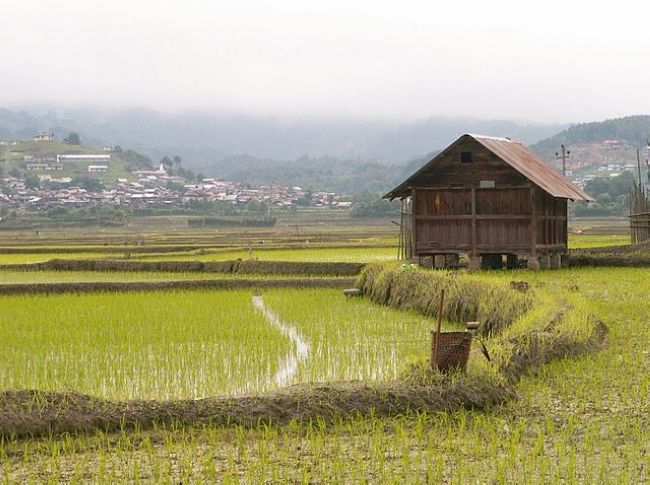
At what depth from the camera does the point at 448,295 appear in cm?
1446

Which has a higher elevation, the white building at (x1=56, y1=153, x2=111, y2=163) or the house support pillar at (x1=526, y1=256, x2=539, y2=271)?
the white building at (x1=56, y1=153, x2=111, y2=163)

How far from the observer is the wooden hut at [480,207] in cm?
2034

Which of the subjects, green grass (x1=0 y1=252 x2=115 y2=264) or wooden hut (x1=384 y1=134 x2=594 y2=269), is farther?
green grass (x1=0 y1=252 x2=115 y2=264)

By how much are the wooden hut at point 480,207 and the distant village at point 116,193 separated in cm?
7747

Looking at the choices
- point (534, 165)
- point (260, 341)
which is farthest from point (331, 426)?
point (534, 165)

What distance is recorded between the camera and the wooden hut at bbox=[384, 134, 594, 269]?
20.3 m

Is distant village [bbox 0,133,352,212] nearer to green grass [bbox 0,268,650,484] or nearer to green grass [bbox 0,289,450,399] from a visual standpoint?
green grass [bbox 0,289,450,399]

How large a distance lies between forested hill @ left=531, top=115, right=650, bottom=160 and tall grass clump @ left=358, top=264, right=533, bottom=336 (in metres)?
130

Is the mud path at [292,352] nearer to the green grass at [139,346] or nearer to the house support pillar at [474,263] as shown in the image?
the green grass at [139,346]

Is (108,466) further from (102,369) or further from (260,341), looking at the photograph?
(260,341)

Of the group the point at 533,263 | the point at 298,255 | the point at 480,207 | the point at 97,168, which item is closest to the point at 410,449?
the point at 533,263

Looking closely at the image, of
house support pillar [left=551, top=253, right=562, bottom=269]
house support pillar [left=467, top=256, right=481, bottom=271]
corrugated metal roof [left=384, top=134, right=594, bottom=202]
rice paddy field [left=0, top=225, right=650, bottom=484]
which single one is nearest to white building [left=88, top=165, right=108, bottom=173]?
corrugated metal roof [left=384, top=134, right=594, bottom=202]

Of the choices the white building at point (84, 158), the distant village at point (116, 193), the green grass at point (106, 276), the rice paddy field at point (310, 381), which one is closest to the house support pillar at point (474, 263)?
the rice paddy field at point (310, 381)

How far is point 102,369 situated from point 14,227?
65.2 m
